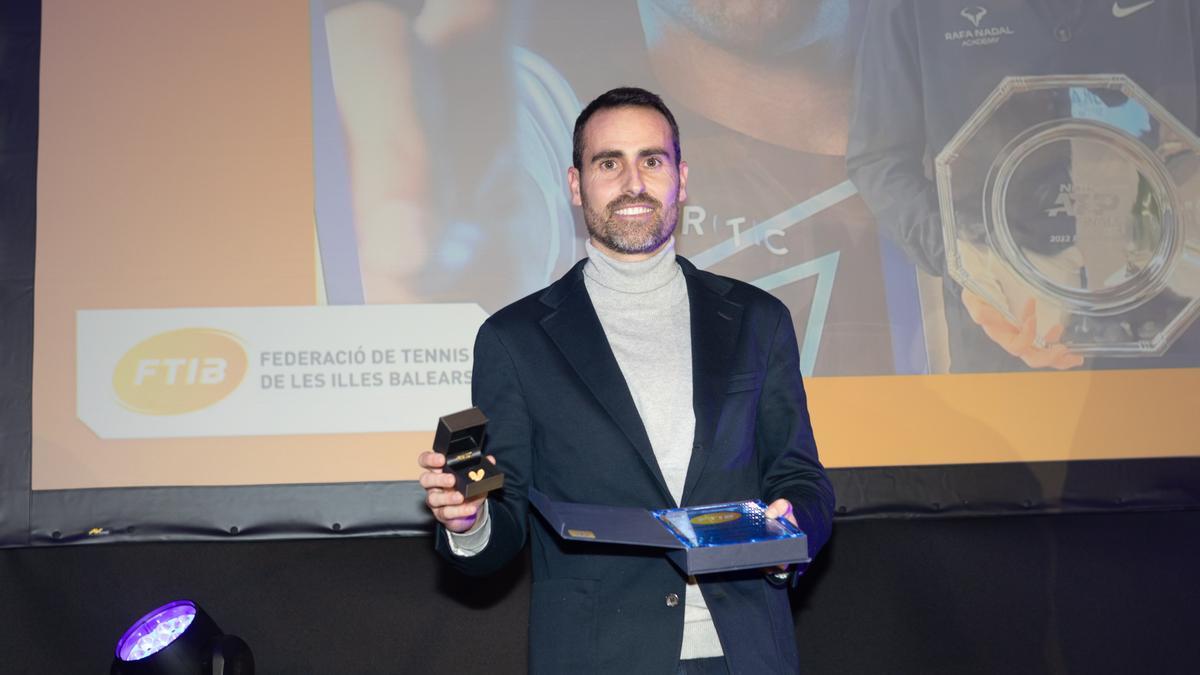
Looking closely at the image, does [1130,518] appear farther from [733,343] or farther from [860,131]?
[733,343]

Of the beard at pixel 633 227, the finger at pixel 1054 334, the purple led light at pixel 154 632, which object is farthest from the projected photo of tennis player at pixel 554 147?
the beard at pixel 633 227

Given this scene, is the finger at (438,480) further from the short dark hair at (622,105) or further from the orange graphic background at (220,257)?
the orange graphic background at (220,257)

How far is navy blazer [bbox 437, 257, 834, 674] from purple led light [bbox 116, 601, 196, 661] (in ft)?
3.77

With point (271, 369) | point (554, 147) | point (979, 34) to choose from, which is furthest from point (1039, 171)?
point (271, 369)

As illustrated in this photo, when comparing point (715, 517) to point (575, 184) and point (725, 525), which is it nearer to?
point (725, 525)

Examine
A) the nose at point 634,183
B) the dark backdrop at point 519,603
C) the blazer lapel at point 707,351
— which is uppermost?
the nose at point 634,183

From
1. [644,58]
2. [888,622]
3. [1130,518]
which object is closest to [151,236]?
[644,58]

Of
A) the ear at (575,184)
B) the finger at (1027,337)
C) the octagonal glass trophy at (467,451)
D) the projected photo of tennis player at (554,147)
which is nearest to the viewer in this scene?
the octagonal glass trophy at (467,451)

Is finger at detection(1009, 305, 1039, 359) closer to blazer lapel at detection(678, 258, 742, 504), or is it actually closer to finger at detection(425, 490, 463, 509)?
blazer lapel at detection(678, 258, 742, 504)

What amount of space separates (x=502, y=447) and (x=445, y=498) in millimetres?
359

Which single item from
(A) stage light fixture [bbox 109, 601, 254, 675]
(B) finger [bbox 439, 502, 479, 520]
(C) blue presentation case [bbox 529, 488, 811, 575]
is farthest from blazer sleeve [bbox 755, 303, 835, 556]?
(A) stage light fixture [bbox 109, 601, 254, 675]

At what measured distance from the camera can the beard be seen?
196cm

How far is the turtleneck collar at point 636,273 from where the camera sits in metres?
2.00

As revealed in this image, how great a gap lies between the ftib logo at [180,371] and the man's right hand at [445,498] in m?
1.78
